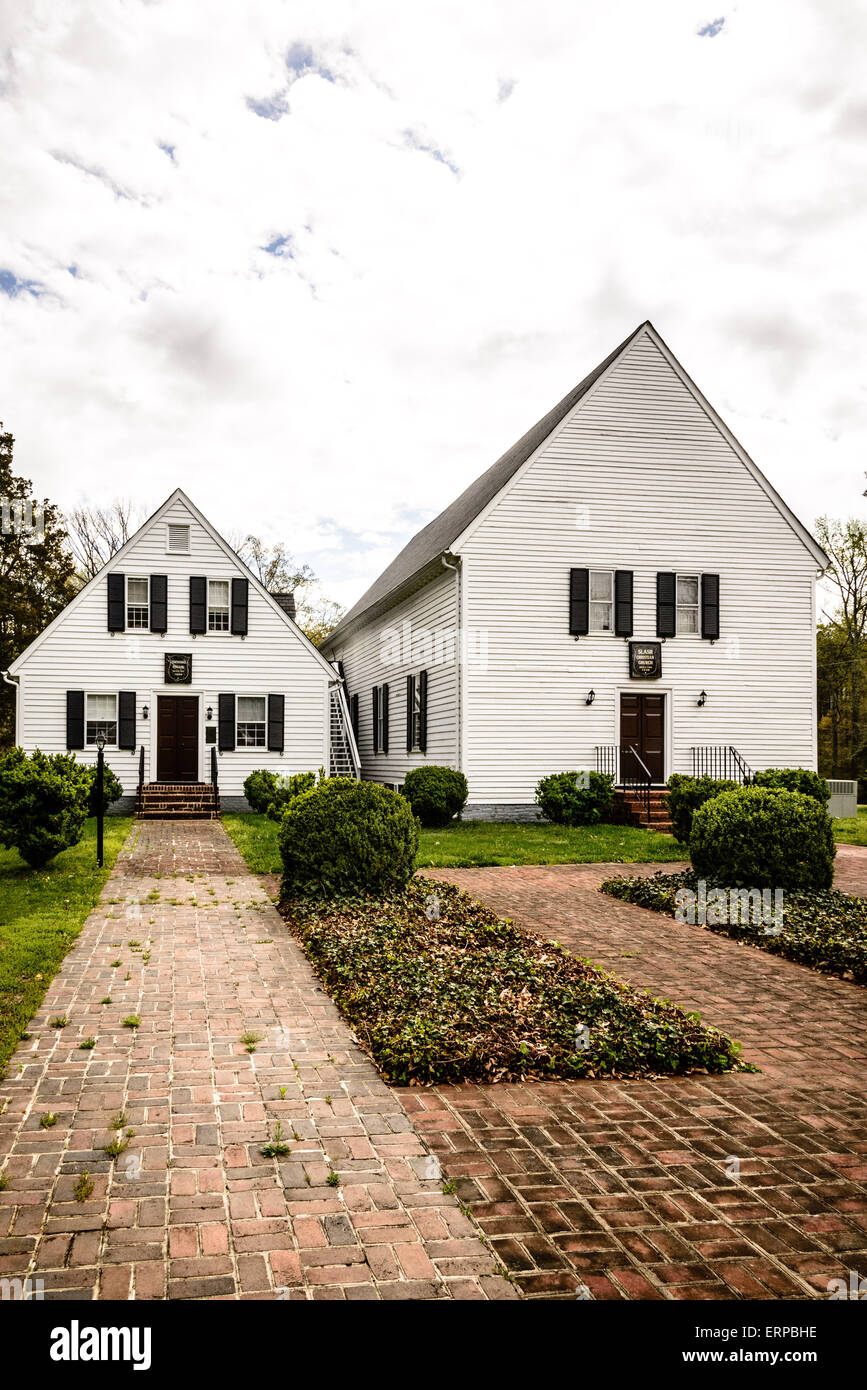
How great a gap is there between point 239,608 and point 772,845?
1681cm

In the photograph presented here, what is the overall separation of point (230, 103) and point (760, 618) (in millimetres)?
16967

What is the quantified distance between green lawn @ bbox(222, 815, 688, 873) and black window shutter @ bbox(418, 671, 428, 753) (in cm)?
351

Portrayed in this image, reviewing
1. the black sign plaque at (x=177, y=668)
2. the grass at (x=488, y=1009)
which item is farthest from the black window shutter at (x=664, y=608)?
the grass at (x=488, y=1009)

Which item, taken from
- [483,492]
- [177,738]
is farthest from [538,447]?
[177,738]

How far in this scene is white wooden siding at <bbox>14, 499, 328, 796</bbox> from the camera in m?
22.3

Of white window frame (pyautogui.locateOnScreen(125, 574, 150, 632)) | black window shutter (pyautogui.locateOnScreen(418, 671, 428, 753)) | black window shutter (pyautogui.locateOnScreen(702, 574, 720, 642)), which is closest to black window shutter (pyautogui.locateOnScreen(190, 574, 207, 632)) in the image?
white window frame (pyautogui.locateOnScreen(125, 574, 150, 632))

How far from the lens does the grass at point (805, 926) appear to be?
292 inches

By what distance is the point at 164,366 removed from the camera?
19.1 meters

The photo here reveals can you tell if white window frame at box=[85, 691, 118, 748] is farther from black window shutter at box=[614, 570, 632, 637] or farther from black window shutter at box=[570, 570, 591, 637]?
black window shutter at box=[614, 570, 632, 637]

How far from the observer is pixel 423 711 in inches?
880

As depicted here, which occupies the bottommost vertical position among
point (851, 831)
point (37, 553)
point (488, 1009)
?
point (851, 831)

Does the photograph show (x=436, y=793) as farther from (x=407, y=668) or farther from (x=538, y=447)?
(x=538, y=447)

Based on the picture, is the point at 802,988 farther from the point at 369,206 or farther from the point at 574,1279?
the point at 369,206
